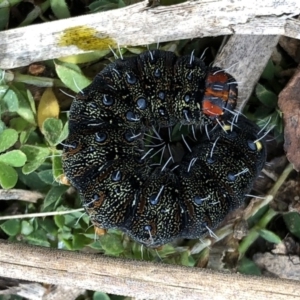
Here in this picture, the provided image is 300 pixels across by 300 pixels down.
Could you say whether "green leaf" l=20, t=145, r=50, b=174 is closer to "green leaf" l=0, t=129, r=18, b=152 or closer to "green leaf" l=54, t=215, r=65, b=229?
"green leaf" l=0, t=129, r=18, b=152

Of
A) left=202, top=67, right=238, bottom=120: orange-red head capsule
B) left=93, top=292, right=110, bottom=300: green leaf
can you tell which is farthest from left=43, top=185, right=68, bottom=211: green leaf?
left=202, top=67, right=238, bottom=120: orange-red head capsule

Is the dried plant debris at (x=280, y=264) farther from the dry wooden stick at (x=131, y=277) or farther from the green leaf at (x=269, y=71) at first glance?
the green leaf at (x=269, y=71)

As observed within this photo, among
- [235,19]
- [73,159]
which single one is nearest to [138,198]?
[73,159]

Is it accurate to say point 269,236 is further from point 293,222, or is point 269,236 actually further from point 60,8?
point 60,8

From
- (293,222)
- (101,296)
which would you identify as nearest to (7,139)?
(101,296)

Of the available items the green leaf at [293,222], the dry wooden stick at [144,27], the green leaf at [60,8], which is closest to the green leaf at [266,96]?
the dry wooden stick at [144,27]

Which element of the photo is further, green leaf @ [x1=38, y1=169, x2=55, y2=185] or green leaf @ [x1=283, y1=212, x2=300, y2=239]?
green leaf @ [x1=283, y1=212, x2=300, y2=239]

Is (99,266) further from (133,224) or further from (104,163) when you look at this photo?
(104,163)
